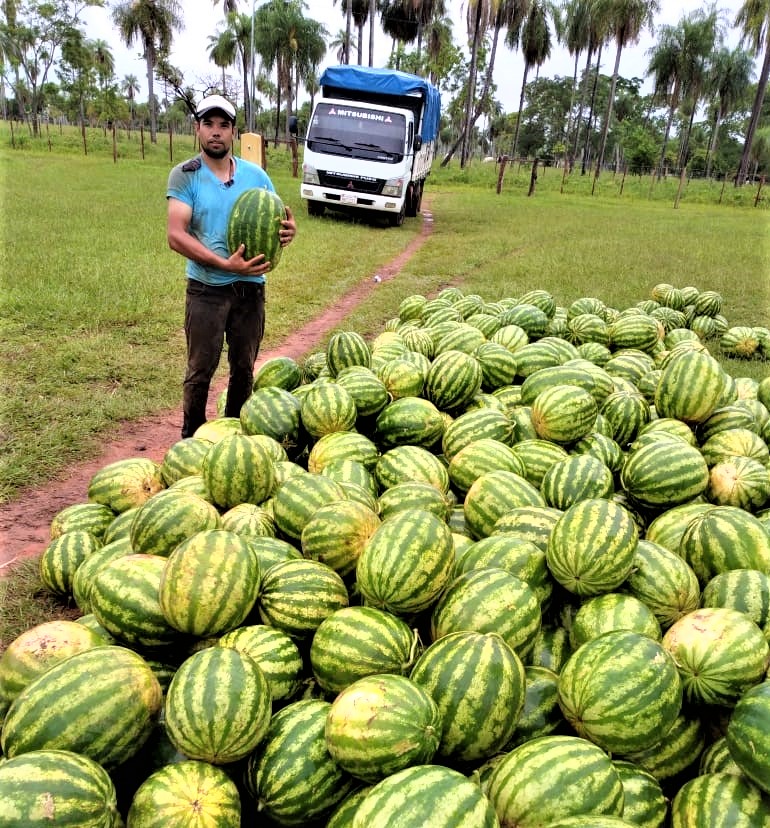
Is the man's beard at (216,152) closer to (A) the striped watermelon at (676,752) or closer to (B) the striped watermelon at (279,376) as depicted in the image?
(B) the striped watermelon at (279,376)

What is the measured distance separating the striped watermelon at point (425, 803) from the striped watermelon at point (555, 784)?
122 millimetres

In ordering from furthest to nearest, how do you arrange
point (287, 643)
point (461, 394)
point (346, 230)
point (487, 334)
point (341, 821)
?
point (346, 230), point (487, 334), point (461, 394), point (287, 643), point (341, 821)

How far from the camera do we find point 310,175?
1517 centimetres

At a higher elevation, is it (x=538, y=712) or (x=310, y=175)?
(x=310, y=175)

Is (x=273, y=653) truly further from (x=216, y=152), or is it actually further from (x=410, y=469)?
(x=216, y=152)

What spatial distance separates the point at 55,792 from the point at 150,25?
46.0 m

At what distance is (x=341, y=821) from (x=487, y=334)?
3.89 metres

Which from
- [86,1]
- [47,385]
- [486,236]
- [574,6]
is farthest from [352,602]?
[574,6]

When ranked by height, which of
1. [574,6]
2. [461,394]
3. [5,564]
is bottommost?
[5,564]

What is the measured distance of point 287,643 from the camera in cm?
198

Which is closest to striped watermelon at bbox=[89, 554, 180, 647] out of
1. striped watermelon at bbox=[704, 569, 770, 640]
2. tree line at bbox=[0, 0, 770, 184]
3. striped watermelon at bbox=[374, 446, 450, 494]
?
striped watermelon at bbox=[374, 446, 450, 494]

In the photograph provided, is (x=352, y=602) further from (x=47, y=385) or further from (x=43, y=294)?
(x=43, y=294)

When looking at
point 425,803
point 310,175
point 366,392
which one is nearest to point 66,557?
point 366,392

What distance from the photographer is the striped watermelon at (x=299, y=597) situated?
2051mm
